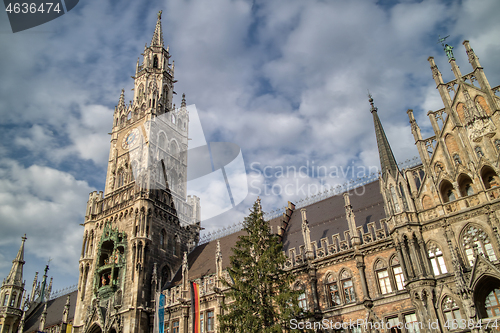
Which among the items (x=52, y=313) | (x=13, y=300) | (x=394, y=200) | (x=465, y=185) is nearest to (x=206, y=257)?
(x=394, y=200)

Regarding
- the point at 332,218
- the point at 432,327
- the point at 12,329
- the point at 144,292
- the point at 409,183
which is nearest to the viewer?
the point at 432,327

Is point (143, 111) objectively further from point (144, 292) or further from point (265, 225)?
point (265, 225)

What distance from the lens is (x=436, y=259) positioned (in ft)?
73.0

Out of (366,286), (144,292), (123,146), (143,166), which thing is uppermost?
(123,146)

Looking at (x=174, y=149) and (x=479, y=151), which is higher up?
(x=174, y=149)

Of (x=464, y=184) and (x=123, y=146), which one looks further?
(x=123, y=146)

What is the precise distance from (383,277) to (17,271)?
5259 cm

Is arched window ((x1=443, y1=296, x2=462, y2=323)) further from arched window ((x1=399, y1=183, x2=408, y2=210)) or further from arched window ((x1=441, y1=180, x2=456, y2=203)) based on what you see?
arched window ((x1=441, y1=180, x2=456, y2=203))

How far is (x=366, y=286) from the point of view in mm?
24219

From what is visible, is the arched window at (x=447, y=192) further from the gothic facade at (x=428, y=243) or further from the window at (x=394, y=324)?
the window at (x=394, y=324)

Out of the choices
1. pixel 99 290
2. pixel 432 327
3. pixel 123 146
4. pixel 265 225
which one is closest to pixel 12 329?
Answer: pixel 99 290

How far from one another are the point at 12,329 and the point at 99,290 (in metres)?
25.6

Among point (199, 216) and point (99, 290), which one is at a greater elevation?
point (199, 216)

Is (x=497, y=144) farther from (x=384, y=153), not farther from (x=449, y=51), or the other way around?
(x=449, y=51)
